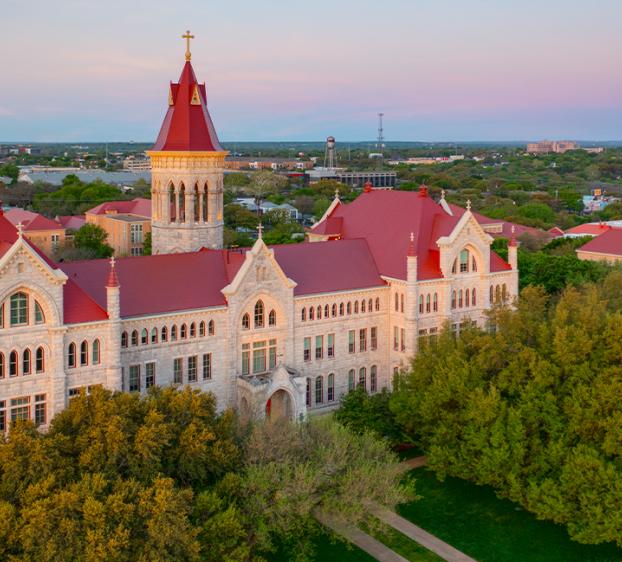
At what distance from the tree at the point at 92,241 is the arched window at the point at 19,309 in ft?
229

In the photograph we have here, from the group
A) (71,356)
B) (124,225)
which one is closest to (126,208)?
(124,225)

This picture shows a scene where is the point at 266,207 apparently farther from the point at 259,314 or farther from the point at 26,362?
the point at 26,362

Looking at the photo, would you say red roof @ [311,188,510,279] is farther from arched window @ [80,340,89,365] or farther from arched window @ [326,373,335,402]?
arched window @ [80,340,89,365]

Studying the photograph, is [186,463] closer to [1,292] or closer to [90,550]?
[90,550]

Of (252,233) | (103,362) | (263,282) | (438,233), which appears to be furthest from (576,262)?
(252,233)

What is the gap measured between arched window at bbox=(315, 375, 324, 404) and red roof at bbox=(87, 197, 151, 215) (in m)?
82.2

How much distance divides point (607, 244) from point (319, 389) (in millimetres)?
58835

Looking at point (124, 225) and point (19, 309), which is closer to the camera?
point (19, 309)

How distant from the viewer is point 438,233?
67.4m

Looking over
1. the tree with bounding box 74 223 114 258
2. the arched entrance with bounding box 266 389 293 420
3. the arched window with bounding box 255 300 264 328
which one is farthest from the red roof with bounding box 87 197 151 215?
the arched entrance with bounding box 266 389 293 420

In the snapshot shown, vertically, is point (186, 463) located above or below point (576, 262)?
below

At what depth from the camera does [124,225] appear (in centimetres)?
13375

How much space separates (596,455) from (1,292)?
33.3 m

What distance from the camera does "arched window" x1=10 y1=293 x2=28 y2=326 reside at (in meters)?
48.8
